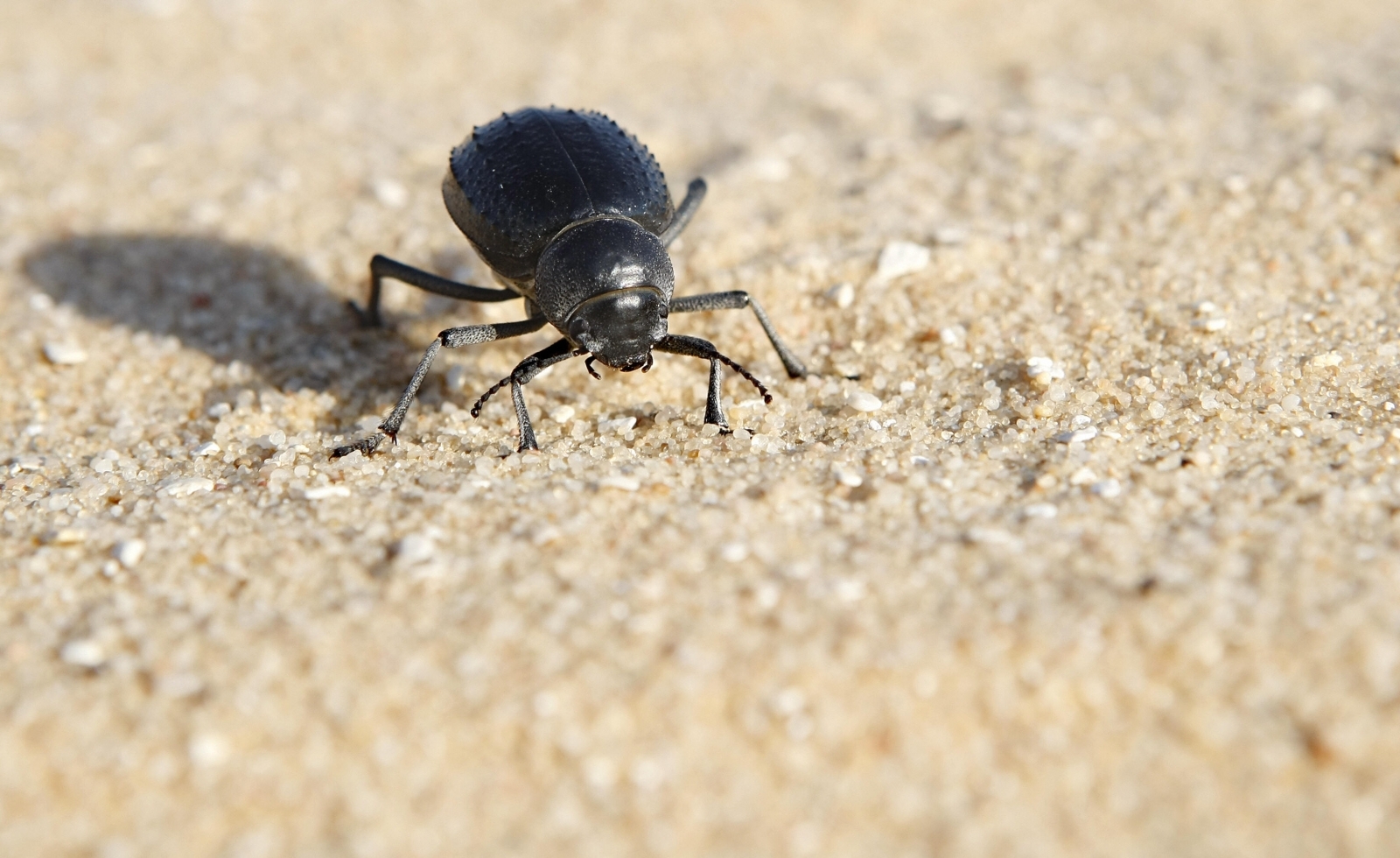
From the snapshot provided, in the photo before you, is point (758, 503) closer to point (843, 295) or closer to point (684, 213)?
point (843, 295)

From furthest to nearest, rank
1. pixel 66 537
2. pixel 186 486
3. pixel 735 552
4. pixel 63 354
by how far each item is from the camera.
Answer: pixel 63 354 → pixel 186 486 → pixel 66 537 → pixel 735 552

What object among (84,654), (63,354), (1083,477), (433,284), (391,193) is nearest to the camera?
(84,654)

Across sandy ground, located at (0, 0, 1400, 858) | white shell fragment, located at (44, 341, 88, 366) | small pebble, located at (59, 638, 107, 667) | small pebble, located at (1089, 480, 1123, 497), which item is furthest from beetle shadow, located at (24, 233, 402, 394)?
small pebble, located at (1089, 480, 1123, 497)

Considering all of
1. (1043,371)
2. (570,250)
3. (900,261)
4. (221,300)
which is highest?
(221,300)

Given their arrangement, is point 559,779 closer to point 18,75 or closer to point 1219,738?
point 1219,738

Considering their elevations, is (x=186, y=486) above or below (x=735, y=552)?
above

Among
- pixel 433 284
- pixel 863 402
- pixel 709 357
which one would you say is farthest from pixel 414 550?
pixel 863 402

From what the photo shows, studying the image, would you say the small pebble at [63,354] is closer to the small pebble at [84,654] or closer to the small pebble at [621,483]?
the small pebble at [84,654]
